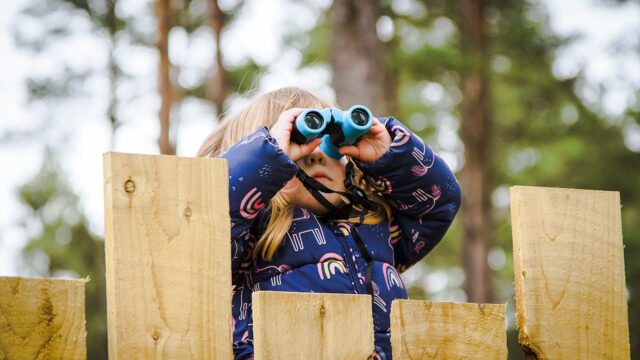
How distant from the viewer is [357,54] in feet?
20.1

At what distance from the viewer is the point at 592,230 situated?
5.62 ft

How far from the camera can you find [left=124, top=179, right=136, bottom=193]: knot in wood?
4.43 feet

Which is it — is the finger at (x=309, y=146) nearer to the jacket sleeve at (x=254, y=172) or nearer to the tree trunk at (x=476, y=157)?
the jacket sleeve at (x=254, y=172)

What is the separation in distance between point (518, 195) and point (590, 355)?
0.42 meters

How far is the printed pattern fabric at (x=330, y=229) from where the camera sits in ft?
6.45

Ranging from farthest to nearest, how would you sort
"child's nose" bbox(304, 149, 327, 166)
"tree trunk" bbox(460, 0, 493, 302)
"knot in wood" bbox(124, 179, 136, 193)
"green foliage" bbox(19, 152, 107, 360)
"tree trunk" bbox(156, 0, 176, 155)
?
"green foliage" bbox(19, 152, 107, 360), "tree trunk" bbox(460, 0, 493, 302), "tree trunk" bbox(156, 0, 176, 155), "child's nose" bbox(304, 149, 327, 166), "knot in wood" bbox(124, 179, 136, 193)

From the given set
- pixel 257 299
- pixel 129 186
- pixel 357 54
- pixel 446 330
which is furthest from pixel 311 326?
pixel 357 54

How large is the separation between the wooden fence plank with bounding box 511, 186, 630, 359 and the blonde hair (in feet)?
2.82

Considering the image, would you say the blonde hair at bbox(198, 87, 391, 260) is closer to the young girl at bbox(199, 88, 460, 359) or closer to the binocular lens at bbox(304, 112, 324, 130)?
the young girl at bbox(199, 88, 460, 359)

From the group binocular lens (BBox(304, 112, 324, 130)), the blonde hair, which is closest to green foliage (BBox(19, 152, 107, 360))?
the blonde hair

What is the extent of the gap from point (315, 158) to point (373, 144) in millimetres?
229

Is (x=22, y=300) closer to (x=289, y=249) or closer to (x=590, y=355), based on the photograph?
(x=289, y=249)

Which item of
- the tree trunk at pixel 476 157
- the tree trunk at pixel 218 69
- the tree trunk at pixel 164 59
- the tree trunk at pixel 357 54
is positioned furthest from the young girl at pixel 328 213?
the tree trunk at pixel 476 157

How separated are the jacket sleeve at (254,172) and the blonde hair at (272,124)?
0.29 m
